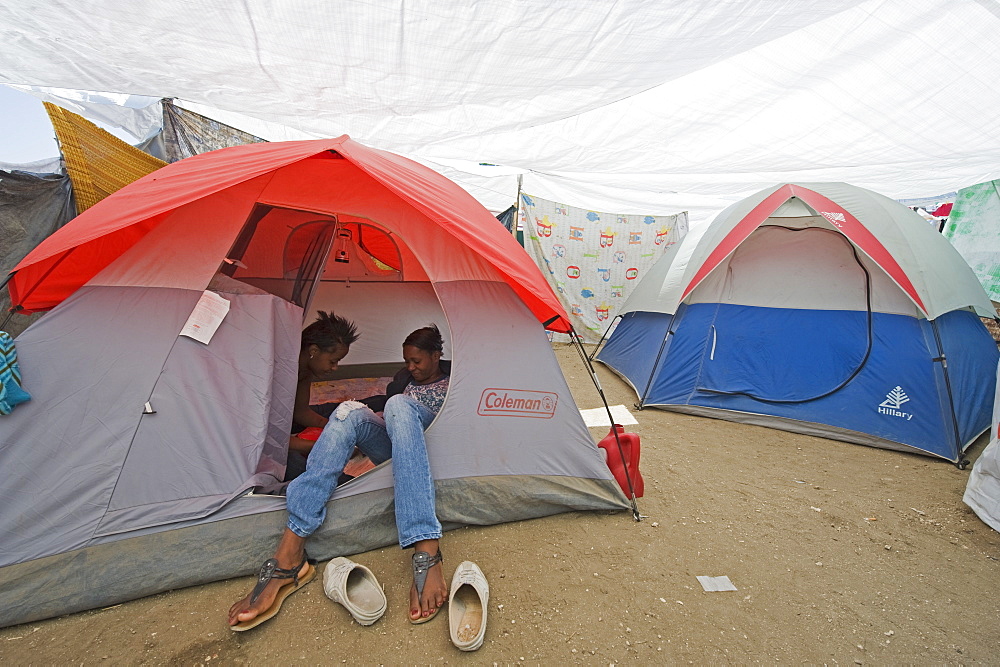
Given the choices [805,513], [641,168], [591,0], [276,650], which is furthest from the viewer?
[641,168]

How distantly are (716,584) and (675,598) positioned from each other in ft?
0.62

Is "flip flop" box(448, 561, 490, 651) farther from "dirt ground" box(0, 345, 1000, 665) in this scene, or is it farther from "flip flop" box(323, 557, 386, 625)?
"flip flop" box(323, 557, 386, 625)

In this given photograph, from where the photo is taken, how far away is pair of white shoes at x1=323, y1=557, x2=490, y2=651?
1.33m

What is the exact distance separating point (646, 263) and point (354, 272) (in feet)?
14.2

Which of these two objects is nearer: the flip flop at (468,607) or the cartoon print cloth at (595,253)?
the flip flop at (468,607)

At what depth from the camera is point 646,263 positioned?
20.8 feet

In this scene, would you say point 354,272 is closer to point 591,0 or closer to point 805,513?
point 591,0

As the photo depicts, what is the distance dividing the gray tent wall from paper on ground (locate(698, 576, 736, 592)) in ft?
1.53

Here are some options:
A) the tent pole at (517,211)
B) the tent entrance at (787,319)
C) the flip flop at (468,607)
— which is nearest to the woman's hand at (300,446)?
the flip flop at (468,607)

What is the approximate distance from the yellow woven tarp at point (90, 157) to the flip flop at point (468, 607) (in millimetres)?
3306

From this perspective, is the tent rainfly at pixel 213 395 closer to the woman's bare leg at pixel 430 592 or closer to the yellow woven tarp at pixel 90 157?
the woman's bare leg at pixel 430 592

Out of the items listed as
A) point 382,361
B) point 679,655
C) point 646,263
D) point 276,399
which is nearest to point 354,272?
point 382,361

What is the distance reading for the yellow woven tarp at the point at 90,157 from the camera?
278cm

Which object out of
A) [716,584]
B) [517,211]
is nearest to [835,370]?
[716,584]
